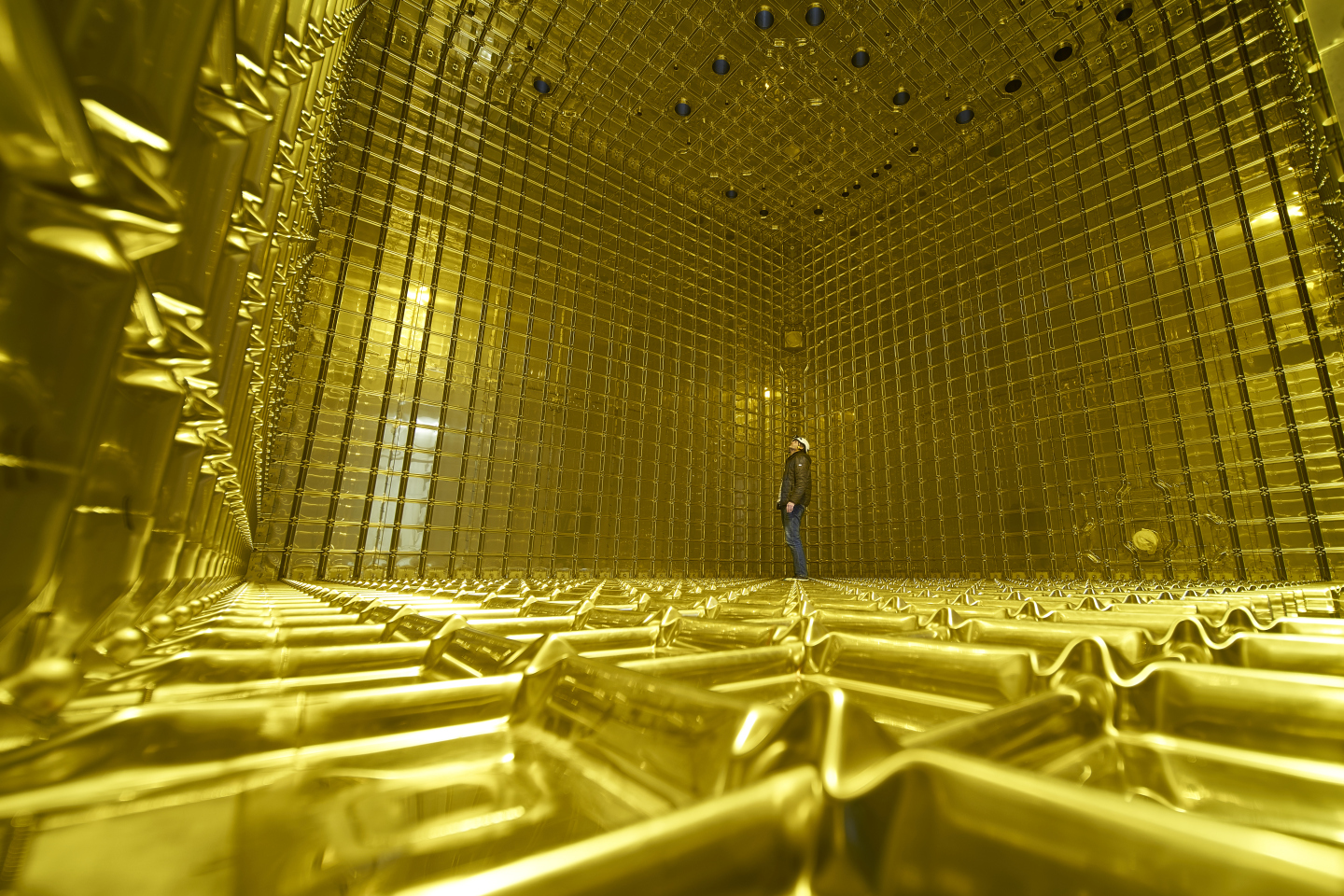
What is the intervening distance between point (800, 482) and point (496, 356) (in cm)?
260

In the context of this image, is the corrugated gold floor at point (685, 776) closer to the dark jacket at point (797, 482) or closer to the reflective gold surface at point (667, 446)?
the reflective gold surface at point (667, 446)

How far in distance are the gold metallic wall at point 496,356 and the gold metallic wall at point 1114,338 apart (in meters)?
1.66

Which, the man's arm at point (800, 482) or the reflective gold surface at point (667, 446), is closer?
the reflective gold surface at point (667, 446)

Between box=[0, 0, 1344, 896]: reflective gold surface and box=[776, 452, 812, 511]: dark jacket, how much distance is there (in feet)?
3.07

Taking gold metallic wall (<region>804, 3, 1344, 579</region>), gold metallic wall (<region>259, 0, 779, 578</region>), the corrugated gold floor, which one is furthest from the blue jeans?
the corrugated gold floor

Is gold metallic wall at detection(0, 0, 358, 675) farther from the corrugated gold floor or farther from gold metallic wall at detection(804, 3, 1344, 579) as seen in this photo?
gold metallic wall at detection(804, 3, 1344, 579)

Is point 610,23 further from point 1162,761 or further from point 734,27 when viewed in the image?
point 1162,761

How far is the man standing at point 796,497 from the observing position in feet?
14.5

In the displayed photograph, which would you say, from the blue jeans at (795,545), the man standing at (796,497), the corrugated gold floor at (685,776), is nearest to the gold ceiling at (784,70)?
the man standing at (796,497)

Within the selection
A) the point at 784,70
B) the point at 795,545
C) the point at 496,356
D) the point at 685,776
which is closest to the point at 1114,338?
the point at 795,545

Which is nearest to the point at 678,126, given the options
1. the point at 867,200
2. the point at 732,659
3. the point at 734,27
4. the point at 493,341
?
the point at 734,27

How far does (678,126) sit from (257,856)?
17.8 feet

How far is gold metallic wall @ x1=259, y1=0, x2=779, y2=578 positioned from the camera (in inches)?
140

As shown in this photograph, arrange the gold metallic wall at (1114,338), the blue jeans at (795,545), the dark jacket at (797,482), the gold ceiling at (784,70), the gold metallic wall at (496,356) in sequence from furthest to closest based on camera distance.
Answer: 1. the dark jacket at (797,482)
2. the blue jeans at (795,545)
3. the gold ceiling at (784,70)
4. the gold metallic wall at (496,356)
5. the gold metallic wall at (1114,338)
